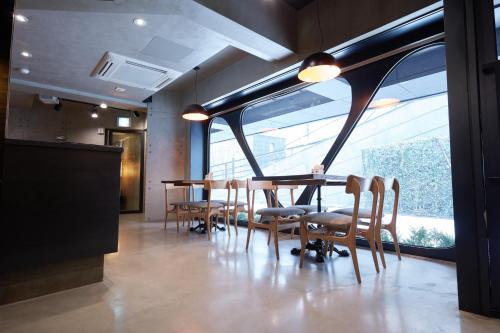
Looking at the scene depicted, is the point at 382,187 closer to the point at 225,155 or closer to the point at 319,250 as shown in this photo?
the point at 319,250

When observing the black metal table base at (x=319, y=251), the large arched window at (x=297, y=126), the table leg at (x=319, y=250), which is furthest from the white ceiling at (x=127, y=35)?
the black metal table base at (x=319, y=251)

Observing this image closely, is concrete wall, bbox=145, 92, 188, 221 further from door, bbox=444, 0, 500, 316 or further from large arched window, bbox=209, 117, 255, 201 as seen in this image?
door, bbox=444, 0, 500, 316

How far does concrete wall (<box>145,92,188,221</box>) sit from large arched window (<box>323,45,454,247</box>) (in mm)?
4710

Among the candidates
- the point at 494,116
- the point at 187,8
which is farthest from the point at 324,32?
the point at 494,116

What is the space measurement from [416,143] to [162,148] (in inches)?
218

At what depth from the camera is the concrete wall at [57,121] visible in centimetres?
727

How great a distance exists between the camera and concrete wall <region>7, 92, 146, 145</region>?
23.9 ft

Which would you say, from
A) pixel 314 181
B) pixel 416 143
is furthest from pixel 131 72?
pixel 416 143

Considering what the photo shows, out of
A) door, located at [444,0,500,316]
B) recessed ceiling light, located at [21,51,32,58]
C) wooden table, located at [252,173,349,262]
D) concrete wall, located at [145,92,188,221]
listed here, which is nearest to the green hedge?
wooden table, located at [252,173,349,262]

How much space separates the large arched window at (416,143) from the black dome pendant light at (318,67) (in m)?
1.03

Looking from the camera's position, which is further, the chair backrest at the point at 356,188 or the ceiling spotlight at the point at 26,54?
the ceiling spotlight at the point at 26,54

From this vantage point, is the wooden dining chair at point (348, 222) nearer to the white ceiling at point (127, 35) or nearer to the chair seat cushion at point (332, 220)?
the chair seat cushion at point (332, 220)

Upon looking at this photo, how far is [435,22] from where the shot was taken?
318cm

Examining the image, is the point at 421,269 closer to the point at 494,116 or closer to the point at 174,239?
the point at 494,116
